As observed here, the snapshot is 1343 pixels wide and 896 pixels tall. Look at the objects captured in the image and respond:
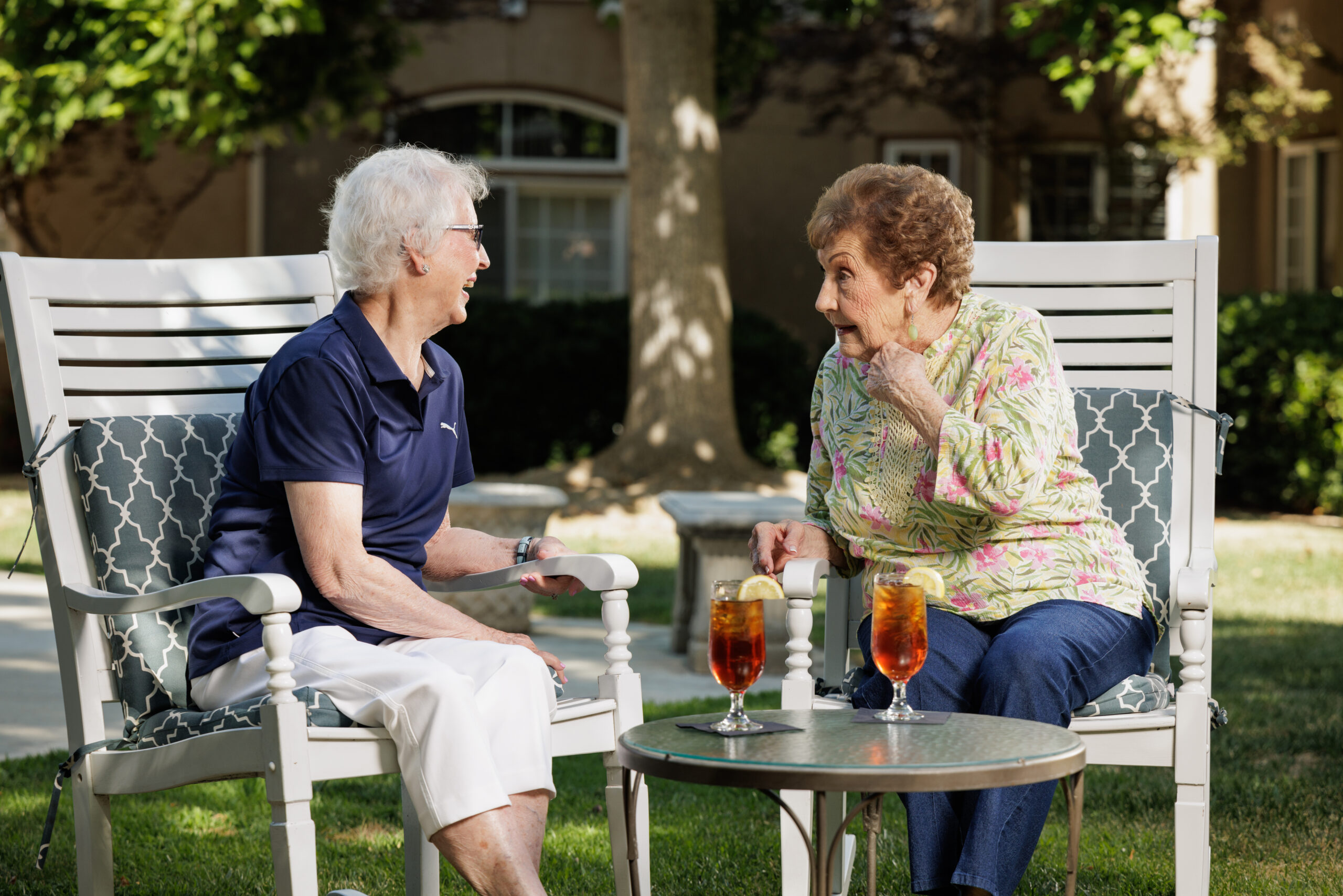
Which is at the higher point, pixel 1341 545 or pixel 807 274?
pixel 807 274

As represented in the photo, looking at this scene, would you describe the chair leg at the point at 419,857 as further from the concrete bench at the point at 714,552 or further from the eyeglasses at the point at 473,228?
the concrete bench at the point at 714,552

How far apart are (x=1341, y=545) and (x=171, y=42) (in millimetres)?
7189

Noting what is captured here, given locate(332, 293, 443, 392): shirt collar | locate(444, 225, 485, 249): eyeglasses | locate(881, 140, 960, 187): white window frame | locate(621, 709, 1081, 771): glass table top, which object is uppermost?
locate(881, 140, 960, 187): white window frame

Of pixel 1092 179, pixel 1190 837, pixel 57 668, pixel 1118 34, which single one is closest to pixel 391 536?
pixel 1190 837

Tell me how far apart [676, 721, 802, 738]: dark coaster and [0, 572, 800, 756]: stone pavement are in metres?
1.82

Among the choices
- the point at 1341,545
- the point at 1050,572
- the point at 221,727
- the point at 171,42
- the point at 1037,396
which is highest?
the point at 171,42

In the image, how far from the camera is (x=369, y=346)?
270cm

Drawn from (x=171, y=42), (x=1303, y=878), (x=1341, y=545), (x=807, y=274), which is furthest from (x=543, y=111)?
(x=1303, y=878)

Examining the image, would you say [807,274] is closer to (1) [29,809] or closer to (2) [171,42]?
(2) [171,42]

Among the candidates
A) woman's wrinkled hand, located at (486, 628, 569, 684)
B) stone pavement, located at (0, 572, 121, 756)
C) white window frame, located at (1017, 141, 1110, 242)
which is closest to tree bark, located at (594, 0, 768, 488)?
stone pavement, located at (0, 572, 121, 756)

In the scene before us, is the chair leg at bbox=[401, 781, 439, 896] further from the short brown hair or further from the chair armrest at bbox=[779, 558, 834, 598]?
the short brown hair

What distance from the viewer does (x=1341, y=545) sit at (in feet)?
29.0

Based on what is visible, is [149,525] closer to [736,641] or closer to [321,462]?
[321,462]

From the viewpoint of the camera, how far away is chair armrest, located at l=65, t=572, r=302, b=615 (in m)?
2.32
